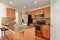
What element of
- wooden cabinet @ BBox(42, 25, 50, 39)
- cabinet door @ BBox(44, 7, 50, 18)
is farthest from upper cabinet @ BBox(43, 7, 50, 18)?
wooden cabinet @ BBox(42, 25, 50, 39)

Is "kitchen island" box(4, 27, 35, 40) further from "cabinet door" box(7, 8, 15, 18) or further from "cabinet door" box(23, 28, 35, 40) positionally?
"cabinet door" box(7, 8, 15, 18)

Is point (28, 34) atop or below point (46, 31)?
atop

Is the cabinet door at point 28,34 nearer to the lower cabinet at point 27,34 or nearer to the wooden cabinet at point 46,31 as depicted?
the lower cabinet at point 27,34

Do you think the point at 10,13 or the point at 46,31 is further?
the point at 10,13

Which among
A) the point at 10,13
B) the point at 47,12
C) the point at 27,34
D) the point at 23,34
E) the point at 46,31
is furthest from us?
the point at 10,13

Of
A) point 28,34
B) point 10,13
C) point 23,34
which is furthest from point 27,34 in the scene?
point 10,13

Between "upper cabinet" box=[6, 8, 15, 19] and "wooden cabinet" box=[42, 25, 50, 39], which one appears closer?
"wooden cabinet" box=[42, 25, 50, 39]

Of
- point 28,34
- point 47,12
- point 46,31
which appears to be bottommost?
point 46,31

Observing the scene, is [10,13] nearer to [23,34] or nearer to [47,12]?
[47,12]

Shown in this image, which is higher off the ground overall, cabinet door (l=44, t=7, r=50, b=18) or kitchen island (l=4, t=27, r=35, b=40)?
cabinet door (l=44, t=7, r=50, b=18)

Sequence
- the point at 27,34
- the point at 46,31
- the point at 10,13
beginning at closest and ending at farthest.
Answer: the point at 27,34, the point at 46,31, the point at 10,13

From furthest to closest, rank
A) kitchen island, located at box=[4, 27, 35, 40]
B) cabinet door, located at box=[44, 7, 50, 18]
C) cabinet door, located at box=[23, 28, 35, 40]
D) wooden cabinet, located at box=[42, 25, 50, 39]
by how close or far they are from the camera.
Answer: cabinet door, located at box=[44, 7, 50, 18] < wooden cabinet, located at box=[42, 25, 50, 39] < cabinet door, located at box=[23, 28, 35, 40] < kitchen island, located at box=[4, 27, 35, 40]

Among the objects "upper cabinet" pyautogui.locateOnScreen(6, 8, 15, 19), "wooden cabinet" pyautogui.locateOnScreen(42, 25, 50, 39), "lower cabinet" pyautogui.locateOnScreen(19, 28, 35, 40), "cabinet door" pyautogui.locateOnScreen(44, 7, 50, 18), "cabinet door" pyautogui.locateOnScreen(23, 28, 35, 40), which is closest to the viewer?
"lower cabinet" pyautogui.locateOnScreen(19, 28, 35, 40)

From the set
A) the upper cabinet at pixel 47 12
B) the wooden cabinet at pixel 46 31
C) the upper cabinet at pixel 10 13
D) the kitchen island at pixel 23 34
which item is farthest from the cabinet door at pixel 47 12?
the upper cabinet at pixel 10 13
